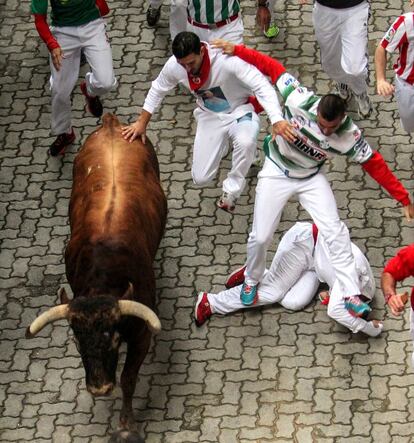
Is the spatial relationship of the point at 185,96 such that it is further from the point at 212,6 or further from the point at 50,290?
the point at 50,290

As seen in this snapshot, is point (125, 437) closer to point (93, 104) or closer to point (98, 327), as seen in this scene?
point (98, 327)

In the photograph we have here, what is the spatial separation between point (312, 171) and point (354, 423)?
2.24 meters

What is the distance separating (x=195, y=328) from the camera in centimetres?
1209

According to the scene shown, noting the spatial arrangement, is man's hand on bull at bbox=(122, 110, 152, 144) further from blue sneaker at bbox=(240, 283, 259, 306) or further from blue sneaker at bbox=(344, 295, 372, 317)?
blue sneaker at bbox=(344, 295, 372, 317)

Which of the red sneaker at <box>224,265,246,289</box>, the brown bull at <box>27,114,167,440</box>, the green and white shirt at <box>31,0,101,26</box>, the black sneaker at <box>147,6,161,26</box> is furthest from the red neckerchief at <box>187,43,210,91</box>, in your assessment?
the black sneaker at <box>147,6,161,26</box>

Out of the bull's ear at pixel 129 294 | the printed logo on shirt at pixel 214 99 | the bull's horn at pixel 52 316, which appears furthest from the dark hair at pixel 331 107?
the bull's horn at pixel 52 316

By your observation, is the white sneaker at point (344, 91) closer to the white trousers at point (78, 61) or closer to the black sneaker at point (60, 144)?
the white trousers at point (78, 61)

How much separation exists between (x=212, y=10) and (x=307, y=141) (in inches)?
104

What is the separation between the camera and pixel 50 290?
1265 cm

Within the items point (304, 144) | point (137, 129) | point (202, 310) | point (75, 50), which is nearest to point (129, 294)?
point (202, 310)

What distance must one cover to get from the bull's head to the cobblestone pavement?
1066 mm

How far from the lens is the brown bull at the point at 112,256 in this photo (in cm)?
1032

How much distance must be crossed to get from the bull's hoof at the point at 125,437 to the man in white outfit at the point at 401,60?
388 cm

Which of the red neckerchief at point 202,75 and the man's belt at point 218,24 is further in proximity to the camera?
the man's belt at point 218,24
